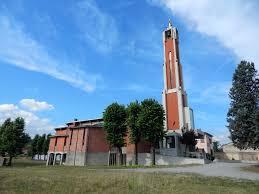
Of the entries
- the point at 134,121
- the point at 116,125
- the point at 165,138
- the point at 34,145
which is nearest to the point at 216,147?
the point at 165,138

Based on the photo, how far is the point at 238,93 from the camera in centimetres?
3578

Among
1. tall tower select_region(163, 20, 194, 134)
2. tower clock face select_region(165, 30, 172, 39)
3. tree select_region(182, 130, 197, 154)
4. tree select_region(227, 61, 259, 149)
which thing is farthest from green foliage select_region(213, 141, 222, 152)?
tree select_region(227, 61, 259, 149)

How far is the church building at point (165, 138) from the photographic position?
5300cm

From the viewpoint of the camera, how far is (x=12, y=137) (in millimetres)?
58750

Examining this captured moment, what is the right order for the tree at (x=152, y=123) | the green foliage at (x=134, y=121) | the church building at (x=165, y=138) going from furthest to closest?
the church building at (x=165, y=138) → the green foliage at (x=134, y=121) → the tree at (x=152, y=123)

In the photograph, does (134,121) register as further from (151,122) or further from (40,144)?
(40,144)

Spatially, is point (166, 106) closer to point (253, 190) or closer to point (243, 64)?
point (243, 64)

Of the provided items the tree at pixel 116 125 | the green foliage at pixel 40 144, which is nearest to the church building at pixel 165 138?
the tree at pixel 116 125

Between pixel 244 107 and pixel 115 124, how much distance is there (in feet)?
81.3

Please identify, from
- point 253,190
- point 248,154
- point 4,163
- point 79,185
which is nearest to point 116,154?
point 4,163

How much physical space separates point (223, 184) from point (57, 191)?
39.3 ft

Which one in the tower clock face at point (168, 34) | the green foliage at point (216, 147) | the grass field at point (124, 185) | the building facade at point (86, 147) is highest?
the tower clock face at point (168, 34)

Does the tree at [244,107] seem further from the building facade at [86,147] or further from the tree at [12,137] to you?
the tree at [12,137]

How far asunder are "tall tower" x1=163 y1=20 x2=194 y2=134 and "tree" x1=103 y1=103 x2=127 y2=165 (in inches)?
608
